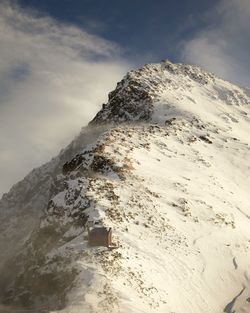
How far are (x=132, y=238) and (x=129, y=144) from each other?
17.1m

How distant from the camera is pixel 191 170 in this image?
46.6 meters

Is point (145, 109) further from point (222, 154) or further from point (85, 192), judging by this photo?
point (85, 192)

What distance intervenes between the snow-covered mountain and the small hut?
15.9 inches

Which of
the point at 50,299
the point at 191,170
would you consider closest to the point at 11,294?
the point at 50,299

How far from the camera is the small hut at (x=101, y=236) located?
28875mm

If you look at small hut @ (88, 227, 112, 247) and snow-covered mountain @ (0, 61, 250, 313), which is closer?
snow-covered mountain @ (0, 61, 250, 313)

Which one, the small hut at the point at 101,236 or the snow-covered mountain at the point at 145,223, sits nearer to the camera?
the snow-covered mountain at the point at 145,223

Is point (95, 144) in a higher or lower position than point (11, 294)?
higher

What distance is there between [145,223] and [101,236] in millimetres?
6010

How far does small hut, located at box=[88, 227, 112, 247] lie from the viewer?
2888 centimetres

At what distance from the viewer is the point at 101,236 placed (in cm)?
2898

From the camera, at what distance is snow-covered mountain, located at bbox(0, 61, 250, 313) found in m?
26.9

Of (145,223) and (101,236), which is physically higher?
(145,223)

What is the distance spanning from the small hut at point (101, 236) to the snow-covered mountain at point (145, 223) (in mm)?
405
